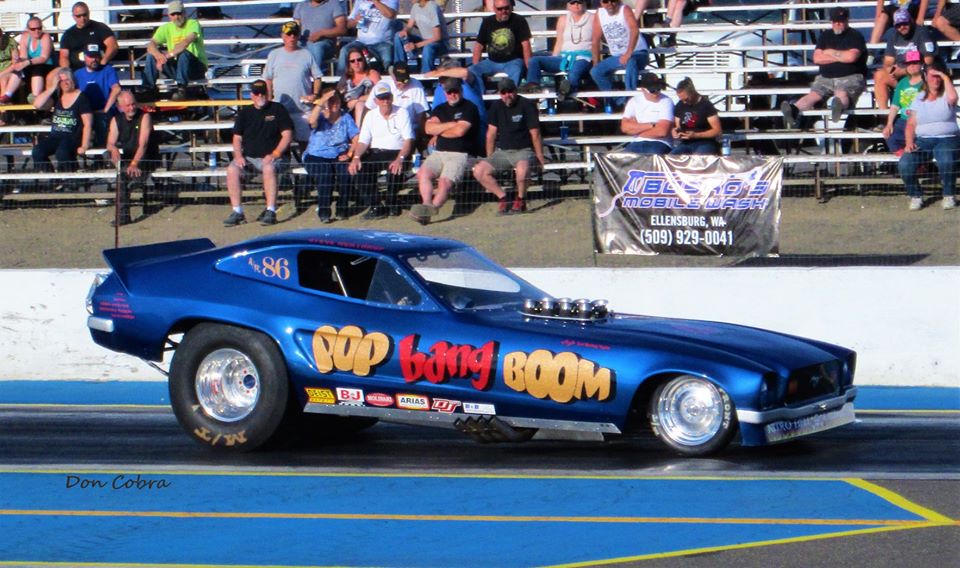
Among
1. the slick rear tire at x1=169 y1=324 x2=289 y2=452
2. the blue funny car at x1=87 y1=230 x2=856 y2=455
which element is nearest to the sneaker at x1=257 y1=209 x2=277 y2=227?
the blue funny car at x1=87 y1=230 x2=856 y2=455

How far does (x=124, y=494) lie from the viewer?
299 inches

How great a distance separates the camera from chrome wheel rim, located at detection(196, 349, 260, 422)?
8.64 m

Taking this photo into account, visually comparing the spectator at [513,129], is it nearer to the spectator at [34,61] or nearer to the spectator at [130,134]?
the spectator at [130,134]

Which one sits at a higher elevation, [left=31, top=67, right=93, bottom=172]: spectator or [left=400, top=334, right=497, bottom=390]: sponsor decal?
[left=31, top=67, right=93, bottom=172]: spectator

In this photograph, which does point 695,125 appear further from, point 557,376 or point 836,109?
point 557,376

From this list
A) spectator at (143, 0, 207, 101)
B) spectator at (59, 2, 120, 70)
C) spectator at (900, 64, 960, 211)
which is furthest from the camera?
spectator at (143, 0, 207, 101)

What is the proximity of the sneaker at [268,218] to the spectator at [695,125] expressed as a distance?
419 centimetres

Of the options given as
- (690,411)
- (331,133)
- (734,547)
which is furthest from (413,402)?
(331,133)

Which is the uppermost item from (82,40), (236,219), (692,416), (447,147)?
(82,40)

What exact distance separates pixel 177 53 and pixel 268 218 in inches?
164

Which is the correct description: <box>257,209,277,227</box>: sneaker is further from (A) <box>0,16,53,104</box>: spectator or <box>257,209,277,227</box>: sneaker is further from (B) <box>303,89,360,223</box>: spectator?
(A) <box>0,16,53,104</box>: spectator

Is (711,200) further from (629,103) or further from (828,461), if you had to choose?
(828,461)

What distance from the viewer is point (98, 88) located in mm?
17062

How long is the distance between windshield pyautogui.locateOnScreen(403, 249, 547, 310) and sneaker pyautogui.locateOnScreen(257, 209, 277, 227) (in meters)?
6.03
